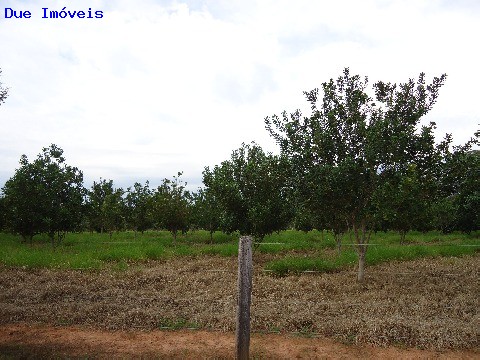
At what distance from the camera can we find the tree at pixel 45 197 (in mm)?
22844

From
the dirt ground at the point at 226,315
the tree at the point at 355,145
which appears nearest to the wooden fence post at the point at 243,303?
the dirt ground at the point at 226,315

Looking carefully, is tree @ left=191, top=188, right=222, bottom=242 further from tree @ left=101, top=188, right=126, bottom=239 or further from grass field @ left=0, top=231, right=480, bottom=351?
grass field @ left=0, top=231, right=480, bottom=351

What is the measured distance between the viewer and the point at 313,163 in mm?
11297

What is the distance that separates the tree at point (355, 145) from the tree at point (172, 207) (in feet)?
60.7

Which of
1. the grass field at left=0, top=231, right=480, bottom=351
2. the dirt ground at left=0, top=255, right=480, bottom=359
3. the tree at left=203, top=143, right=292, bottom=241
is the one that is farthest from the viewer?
the tree at left=203, top=143, right=292, bottom=241

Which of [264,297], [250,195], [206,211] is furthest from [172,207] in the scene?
[264,297]

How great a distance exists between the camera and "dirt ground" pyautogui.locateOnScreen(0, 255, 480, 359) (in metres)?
6.18

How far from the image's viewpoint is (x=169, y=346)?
20.7 feet

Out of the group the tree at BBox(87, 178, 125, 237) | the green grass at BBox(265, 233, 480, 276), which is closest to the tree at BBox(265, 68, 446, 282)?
the green grass at BBox(265, 233, 480, 276)

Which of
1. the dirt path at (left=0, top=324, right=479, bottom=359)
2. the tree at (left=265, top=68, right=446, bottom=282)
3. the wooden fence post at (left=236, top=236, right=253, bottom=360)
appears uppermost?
the tree at (left=265, top=68, right=446, bottom=282)

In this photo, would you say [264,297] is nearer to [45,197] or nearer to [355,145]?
[355,145]

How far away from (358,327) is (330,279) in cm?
512

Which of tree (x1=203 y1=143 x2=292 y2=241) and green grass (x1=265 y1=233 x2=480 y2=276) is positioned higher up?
tree (x1=203 y1=143 x2=292 y2=241)

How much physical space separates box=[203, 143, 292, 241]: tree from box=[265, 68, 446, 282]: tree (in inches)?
220
